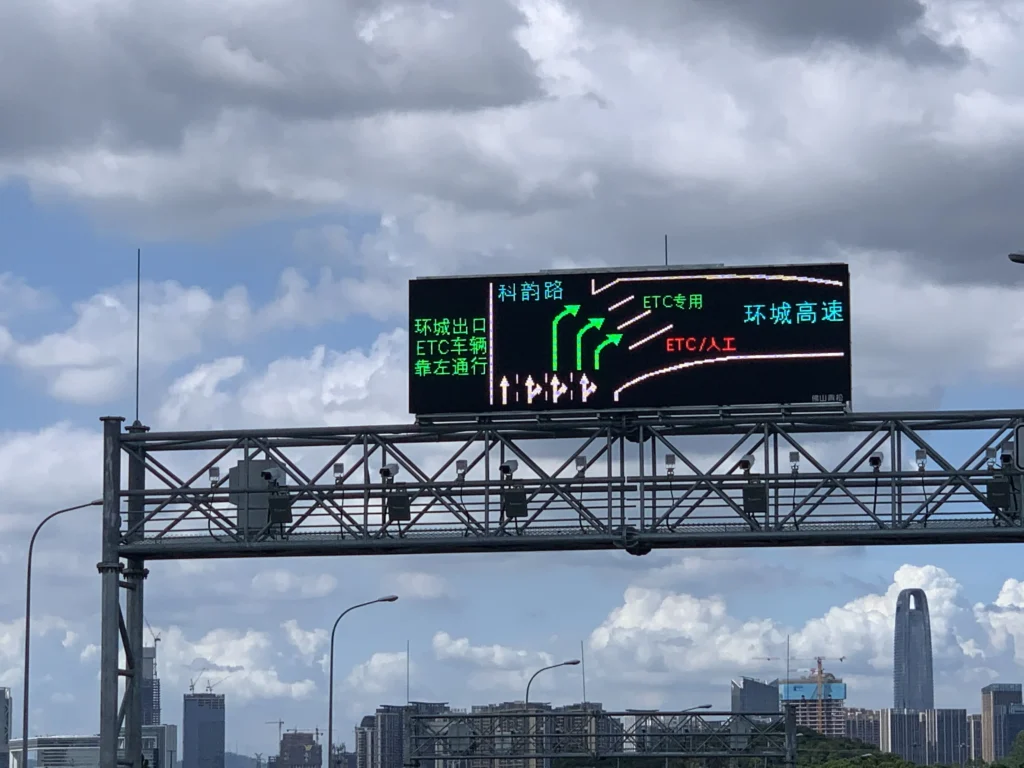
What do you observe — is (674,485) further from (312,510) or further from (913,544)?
(312,510)

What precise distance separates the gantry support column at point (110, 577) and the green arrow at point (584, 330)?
10.8m

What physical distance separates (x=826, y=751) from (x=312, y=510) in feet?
487

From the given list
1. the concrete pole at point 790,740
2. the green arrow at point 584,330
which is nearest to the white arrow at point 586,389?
the green arrow at point 584,330

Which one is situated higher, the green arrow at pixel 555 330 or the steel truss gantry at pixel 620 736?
the green arrow at pixel 555 330

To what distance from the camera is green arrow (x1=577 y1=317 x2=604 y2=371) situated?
41812 mm

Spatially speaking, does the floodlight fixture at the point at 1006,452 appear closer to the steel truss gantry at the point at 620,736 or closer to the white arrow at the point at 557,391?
the white arrow at the point at 557,391

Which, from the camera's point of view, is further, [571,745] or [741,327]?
[571,745]

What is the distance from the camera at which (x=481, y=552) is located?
142 ft

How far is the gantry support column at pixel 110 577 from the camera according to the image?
1754 inches

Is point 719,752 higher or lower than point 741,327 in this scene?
lower

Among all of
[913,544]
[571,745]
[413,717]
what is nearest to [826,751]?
[571,745]

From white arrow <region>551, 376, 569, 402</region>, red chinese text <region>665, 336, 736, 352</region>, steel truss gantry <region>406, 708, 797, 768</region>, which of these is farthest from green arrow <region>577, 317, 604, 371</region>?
steel truss gantry <region>406, 708, 797, 768</region>

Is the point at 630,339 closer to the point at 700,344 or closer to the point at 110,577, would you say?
the point at 700,344

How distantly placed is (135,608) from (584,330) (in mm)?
12437
